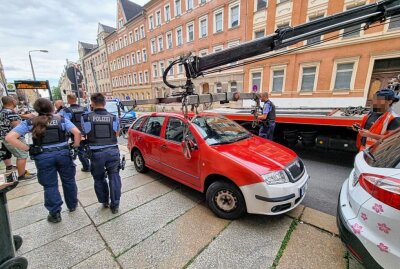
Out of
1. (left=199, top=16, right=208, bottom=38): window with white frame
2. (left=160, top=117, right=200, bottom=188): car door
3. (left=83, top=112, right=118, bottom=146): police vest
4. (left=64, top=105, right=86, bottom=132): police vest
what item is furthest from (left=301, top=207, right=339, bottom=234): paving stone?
(left=199, top=16, right=208, bottom=38): window with white frame

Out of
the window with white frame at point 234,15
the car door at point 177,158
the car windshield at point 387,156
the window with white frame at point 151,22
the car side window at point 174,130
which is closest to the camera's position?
the car windshield at point 387,156

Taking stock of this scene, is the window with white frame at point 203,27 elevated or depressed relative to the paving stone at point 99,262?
elevated

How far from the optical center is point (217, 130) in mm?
3422

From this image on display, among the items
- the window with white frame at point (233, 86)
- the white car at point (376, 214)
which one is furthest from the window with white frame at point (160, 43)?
the white car at point (376, 214)

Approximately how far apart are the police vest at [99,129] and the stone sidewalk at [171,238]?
4.02 feet

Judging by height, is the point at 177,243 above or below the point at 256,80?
below

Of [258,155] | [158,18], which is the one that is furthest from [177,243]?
[158,18]

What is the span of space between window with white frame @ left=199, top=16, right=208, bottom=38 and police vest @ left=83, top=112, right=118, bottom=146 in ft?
62.4

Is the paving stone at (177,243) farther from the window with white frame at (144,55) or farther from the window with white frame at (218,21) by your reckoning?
the window with white frame at (144,55)

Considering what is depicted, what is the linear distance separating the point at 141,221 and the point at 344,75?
14745mm

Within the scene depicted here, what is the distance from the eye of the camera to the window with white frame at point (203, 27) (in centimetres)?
1870

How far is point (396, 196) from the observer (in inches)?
53.1

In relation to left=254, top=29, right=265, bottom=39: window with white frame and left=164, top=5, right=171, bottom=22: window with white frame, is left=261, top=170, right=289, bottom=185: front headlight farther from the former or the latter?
left=164, top=5, right=171, bottom=22: window with white frame

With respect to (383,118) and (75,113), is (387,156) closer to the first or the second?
(383,118)
